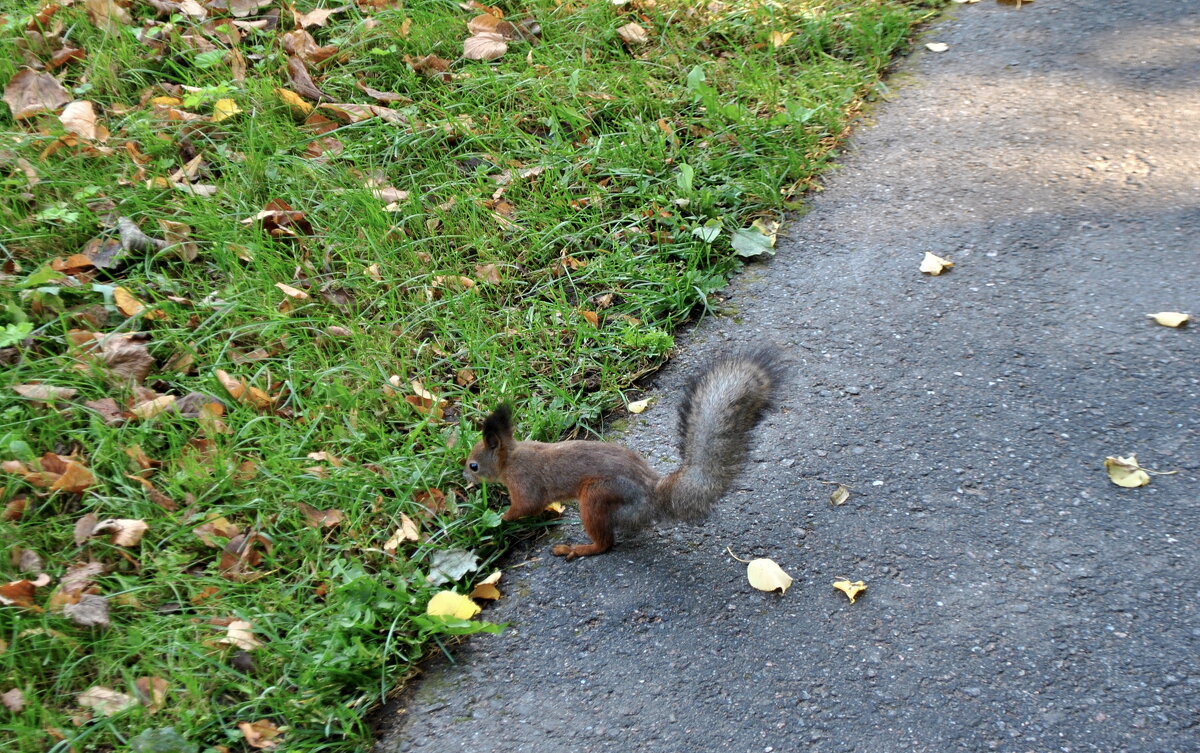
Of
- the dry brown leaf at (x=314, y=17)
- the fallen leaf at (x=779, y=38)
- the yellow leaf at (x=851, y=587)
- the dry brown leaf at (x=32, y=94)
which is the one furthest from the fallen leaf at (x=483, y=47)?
the yellow leaf at (x=851, y=587)

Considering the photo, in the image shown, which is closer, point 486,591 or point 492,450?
point 486,591

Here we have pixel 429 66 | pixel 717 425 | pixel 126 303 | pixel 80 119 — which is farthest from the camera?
pixel 429 66

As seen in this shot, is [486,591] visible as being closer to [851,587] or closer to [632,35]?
[851,587]

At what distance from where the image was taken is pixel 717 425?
2.39 meters

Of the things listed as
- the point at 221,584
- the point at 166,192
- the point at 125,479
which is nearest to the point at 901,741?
the point at 221,584

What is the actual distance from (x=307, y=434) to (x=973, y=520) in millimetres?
2007

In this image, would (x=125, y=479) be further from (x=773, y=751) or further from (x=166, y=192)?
(x=773, y=751)

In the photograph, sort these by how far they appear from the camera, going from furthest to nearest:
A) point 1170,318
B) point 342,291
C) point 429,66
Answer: point 429,66, point 342,291, point 1170,318

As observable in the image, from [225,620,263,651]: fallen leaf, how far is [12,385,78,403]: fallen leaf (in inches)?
45.7

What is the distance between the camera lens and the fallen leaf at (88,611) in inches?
96.4

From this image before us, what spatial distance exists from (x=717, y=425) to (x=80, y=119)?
3.24 m

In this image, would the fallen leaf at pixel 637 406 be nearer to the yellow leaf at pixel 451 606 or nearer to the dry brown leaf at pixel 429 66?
the yellow leaf at pixel 451 606

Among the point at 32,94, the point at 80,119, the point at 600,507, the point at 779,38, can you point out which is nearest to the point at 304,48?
the point at 80,119

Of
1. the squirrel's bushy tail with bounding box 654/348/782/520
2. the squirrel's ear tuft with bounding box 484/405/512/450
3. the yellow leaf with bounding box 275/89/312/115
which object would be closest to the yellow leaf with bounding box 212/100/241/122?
the yellow leaf with bounding box 275/89/312/115
